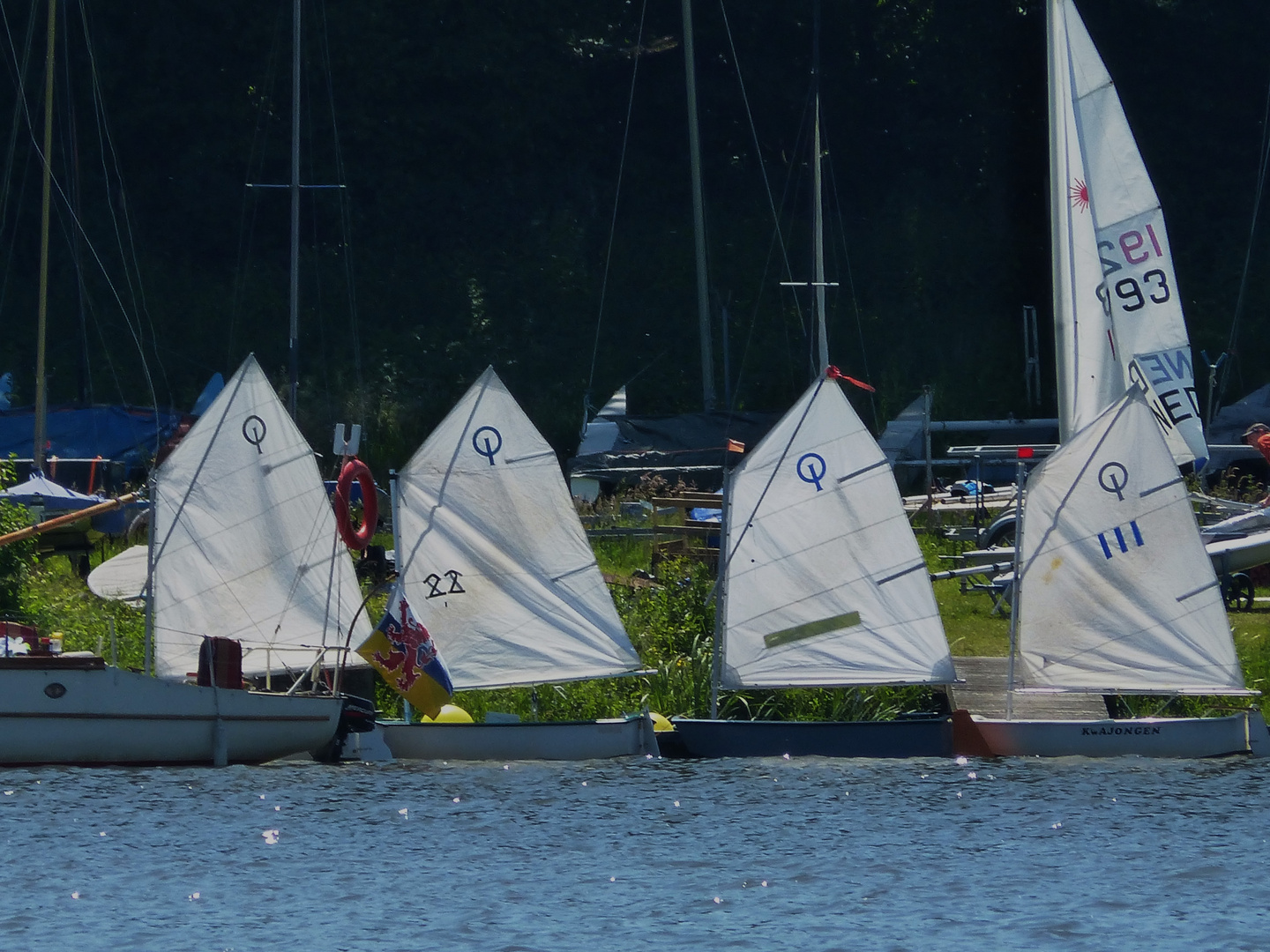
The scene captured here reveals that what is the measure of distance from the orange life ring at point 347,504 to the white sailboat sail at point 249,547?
0.30m

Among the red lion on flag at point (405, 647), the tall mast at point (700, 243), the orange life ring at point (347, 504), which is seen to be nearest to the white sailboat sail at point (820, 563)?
the red lion on flag at point (405, 647)

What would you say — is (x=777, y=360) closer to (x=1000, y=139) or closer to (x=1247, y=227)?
(x=1000, y=139)

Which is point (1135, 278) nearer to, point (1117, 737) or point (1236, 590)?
point (1236, 590)

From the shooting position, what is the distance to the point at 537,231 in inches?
1913

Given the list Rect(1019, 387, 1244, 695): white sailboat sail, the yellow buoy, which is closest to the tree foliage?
the yellow buoy

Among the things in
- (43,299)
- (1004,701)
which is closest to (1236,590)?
(1004,701)

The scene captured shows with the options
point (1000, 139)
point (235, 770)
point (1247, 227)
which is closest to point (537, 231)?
point (1000, 139)

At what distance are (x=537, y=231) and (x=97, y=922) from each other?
33.8 metres

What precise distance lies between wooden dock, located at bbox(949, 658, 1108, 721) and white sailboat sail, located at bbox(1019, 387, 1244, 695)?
677 mm

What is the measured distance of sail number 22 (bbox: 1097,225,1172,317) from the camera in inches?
1184

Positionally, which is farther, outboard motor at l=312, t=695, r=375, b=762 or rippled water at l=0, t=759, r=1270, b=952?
outboard motor at l=312, t=695, r=375, b=762

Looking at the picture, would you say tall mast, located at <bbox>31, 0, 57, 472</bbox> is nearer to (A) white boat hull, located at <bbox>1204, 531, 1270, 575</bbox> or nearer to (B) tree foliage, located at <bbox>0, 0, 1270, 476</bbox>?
(B) tree foliage, located at <bbox>0, 0, 1270, 476</bbox>

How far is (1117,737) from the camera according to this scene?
2267 cm

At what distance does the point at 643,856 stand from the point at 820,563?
20.1 ft
